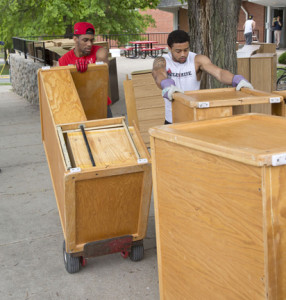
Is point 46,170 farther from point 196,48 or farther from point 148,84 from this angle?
point 196,48

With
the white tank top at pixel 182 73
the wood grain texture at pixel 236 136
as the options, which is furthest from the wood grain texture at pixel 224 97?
the white tank top at pixel 182 73

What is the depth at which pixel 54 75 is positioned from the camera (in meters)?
4.52

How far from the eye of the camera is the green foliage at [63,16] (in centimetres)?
1708

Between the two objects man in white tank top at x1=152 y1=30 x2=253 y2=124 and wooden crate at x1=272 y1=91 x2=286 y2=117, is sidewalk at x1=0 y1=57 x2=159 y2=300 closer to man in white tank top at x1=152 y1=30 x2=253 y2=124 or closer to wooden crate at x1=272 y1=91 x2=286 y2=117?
man in white tank top at x1=152 y1=30 x2=253 y2=124

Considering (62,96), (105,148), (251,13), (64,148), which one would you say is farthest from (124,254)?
(251,13)

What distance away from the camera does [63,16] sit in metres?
18.4

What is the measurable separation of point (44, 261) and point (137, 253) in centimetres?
82

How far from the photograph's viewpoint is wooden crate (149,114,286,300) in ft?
6.54

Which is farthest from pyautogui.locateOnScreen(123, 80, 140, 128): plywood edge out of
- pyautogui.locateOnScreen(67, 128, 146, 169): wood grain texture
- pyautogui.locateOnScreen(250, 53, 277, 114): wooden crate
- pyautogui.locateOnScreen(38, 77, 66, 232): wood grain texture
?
pyautogui.locateOnScreen(67, 128, 146, 169): wood grain texture

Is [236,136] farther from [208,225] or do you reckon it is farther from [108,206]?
[108,206]

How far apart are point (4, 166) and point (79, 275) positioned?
12.2ft

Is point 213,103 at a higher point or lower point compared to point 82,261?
higher

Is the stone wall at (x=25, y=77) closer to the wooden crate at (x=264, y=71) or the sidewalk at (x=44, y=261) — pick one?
the wooden crate at (x=264, y=71)

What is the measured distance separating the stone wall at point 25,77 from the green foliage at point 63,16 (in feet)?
6.71
